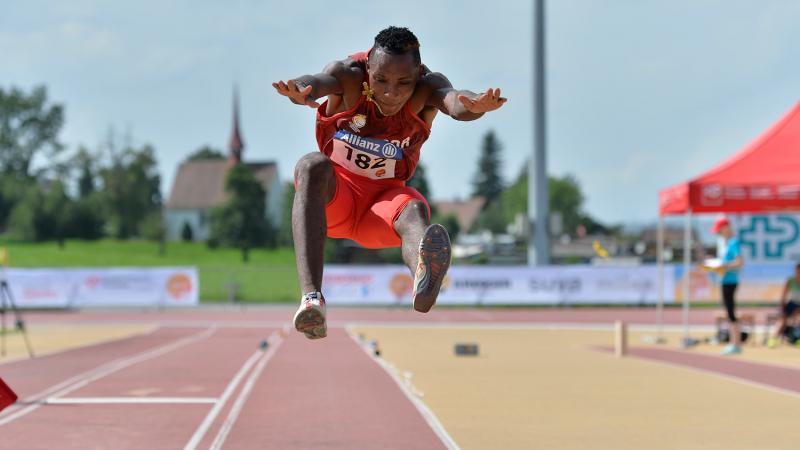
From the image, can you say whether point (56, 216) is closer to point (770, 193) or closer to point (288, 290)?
point (288, 290)

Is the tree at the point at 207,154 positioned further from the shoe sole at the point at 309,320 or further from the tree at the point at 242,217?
the shoe sole at the point at 309,320

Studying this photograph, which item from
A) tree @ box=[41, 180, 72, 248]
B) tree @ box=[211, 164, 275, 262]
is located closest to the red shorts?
tree @ box=[211, 164, 275, 262]

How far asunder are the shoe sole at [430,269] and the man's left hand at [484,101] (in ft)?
2.21

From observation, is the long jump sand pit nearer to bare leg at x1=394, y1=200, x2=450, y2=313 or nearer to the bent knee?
bare leg at x1=394, y1=200, x2=450, y2=313

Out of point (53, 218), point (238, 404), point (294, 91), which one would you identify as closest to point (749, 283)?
point (238, 404)

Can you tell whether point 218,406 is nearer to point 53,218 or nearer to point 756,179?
point 756,179

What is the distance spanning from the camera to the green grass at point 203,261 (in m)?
36.3

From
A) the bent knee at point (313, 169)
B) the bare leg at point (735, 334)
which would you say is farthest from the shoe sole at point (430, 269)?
the bare leg at point (735, 334)

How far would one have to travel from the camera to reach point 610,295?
96.4ft

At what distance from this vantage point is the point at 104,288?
30.5m

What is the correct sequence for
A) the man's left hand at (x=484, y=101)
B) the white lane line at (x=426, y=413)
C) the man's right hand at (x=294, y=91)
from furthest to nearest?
the white lane line at (x=426, y=413), the man's left hand at (x=484, y=101), the man's right hand at (x=294, y=91)

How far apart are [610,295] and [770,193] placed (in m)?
14.0

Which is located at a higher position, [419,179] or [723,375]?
[419,179]

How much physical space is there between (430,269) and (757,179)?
41.7 ft
